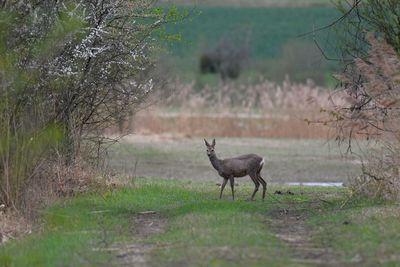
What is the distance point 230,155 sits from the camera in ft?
113

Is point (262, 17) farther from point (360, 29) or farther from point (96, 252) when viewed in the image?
point (96, 252)

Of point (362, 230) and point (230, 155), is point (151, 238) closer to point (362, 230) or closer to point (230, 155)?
point (362, 230)

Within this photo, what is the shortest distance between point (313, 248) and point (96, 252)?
2.78 metres

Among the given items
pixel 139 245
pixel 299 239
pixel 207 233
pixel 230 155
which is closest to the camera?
pixel 139 245

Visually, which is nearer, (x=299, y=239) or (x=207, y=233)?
(x=207, y=233)

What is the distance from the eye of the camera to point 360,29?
20.1 meters

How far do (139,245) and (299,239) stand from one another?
2185 millimetres

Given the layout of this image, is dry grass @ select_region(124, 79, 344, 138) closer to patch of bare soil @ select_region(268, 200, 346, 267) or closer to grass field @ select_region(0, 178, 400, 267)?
grass field @ select_region(0, 178, 400, 267)

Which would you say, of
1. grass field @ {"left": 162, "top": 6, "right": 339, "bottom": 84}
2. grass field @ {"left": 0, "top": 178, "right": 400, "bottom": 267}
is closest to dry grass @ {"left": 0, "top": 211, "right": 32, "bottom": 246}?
grass field @ {"left": 0, "top": 178, "right": 400, "bottom": 267}

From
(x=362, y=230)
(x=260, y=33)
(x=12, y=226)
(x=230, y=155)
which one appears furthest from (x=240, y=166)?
(x=260, y=33)

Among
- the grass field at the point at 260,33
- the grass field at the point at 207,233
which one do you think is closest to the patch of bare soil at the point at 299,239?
the grass field at the point at 207,233

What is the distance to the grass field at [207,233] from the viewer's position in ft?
43.2

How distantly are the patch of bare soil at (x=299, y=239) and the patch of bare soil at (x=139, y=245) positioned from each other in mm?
1758

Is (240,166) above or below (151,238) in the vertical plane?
above
